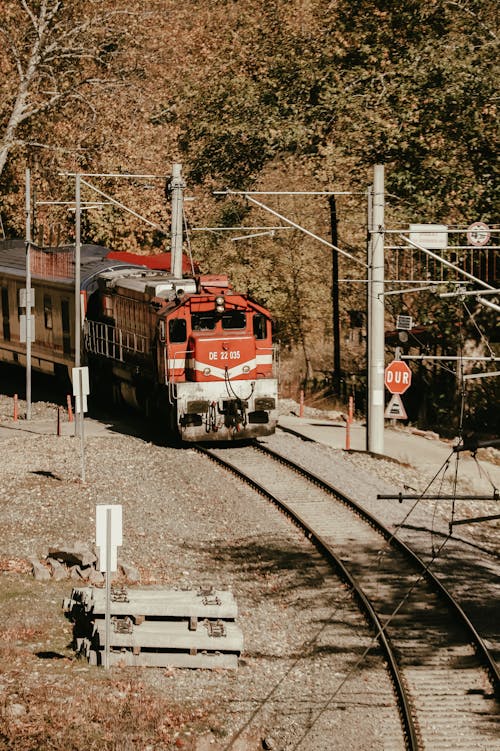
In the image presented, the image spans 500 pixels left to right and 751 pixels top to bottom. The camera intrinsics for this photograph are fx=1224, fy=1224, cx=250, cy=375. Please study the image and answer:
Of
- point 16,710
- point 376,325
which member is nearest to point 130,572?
point 16,710

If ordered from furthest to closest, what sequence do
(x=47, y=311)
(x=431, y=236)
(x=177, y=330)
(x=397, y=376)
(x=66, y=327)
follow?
(x=47, y=311)
(x=66, y=327)
(x=397, y=376)
(x=177, y=330)
(x=431, y=236)

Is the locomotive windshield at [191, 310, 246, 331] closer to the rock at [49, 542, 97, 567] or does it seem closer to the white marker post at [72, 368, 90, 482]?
the white marker post at [72, 368, 90, 482]

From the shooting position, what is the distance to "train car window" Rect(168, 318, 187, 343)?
1134 inches

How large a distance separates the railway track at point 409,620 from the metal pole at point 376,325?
329 cm

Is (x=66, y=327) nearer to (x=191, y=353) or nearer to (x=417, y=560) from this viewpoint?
(x=191, y=353)

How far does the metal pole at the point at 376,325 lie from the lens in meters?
28.9

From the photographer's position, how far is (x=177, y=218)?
113ft

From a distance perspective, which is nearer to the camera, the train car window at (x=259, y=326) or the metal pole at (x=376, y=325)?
the metal pole at (x=376, y=325)

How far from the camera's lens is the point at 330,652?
16844mm

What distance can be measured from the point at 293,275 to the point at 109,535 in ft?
113

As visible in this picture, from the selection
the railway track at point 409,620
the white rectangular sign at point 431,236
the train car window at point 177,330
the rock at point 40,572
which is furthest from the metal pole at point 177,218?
the rock at point 40,572

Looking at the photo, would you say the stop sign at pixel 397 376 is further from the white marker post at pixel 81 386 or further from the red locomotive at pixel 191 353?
the white marker post at pixel 81 386

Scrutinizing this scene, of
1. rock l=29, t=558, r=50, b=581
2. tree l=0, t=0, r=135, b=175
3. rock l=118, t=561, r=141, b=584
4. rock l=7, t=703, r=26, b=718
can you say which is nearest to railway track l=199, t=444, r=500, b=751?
rock l=118, t=561, r=141, b=584

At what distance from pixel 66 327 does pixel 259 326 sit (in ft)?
30.1
